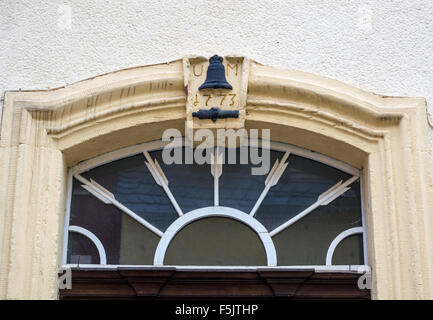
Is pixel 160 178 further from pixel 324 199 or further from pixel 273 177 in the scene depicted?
pixel 324 199

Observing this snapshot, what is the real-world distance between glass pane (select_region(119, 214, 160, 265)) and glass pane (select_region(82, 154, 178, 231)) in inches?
2.6

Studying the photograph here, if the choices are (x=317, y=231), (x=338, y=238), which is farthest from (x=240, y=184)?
(x=338, y=238)

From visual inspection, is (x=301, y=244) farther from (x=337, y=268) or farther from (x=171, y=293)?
(x=171, y=293)

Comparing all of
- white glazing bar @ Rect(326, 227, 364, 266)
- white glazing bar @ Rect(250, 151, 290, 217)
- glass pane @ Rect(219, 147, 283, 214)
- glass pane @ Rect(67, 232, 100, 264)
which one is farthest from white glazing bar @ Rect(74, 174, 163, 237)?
white glazing bar @ Rect(326, 227, 364, 266)

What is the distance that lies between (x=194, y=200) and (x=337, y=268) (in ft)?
2.82

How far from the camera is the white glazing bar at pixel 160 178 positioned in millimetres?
4492

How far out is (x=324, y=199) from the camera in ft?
14.8

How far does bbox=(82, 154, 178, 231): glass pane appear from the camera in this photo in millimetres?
4473

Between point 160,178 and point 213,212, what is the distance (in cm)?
36

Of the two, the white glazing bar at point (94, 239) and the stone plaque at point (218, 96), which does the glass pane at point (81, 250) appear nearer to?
the white glazing bar at point (94, 239)

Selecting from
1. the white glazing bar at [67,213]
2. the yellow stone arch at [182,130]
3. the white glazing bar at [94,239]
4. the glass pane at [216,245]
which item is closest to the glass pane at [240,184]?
the glass pane at [216,245]

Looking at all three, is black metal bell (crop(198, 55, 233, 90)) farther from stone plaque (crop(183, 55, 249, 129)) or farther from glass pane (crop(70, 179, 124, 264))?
glass pane (crop(70, 179, 124, 264))

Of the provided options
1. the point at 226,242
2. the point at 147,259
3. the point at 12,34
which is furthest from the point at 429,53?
the point at 12,34
